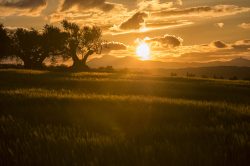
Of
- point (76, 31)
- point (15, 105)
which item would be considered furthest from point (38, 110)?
point (76, 31)

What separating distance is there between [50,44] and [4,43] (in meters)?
11.0

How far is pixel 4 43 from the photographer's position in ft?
307

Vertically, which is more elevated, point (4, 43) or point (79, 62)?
point (4, 43)

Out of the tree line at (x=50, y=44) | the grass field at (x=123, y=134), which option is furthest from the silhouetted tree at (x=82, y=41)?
the grass field at (x=123, y=134)

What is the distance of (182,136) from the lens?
896cm

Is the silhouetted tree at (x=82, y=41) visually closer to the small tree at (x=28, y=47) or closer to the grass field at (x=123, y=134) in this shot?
the small tree at (x=28, y=47)

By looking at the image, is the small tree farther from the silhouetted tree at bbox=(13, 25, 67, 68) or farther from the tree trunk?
the tree trunk

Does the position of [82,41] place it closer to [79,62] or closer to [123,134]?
[79,62]

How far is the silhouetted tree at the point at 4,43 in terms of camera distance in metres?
93.2

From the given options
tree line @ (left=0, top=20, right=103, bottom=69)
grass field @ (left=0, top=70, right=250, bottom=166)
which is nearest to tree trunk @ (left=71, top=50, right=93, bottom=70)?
tree line @ (left=0, top=20, right=103, bottom=69)

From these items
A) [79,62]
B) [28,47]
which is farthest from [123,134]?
[28,47]

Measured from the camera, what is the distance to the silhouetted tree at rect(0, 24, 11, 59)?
93206 millimetres

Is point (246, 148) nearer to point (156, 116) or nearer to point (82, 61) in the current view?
point (156, 116)

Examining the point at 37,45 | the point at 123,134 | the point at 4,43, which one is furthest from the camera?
the point at 37,45
